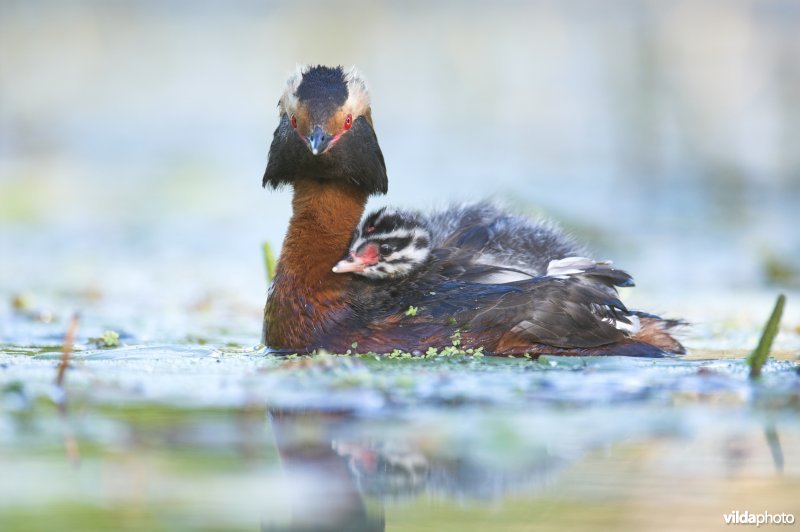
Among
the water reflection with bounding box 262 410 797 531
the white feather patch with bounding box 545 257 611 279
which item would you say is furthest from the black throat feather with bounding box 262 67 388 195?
the water reflection with bounding box 262 410 797 531

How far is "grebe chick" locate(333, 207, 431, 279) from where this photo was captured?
7.45m

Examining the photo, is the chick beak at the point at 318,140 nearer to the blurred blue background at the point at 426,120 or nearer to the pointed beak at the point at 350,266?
the pointed beak at the point at 350,266

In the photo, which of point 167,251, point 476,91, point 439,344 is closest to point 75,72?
point 476,91

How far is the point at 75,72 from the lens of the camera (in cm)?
1980

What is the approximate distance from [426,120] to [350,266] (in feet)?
38.3

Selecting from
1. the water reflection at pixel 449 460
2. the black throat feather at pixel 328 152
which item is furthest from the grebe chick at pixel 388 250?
the water reflection at pixel 449 460

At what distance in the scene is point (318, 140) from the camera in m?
7.41

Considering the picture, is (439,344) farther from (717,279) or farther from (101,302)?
(717,279)

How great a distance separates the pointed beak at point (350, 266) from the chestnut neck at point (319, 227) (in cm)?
9

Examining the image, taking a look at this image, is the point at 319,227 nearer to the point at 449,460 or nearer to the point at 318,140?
the point at 318,140

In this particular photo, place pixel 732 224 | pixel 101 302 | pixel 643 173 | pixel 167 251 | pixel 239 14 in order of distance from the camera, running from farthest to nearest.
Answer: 1. pixel 239 14
2. pixel 643 173
3. pixel 732 224
4. pixel 167 251
5. pixel 101 302

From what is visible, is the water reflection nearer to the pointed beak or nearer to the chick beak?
the pointed beak

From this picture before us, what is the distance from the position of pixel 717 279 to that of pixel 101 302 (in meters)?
5.34

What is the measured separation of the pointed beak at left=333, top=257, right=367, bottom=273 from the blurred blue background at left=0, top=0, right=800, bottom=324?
5.01 metres
